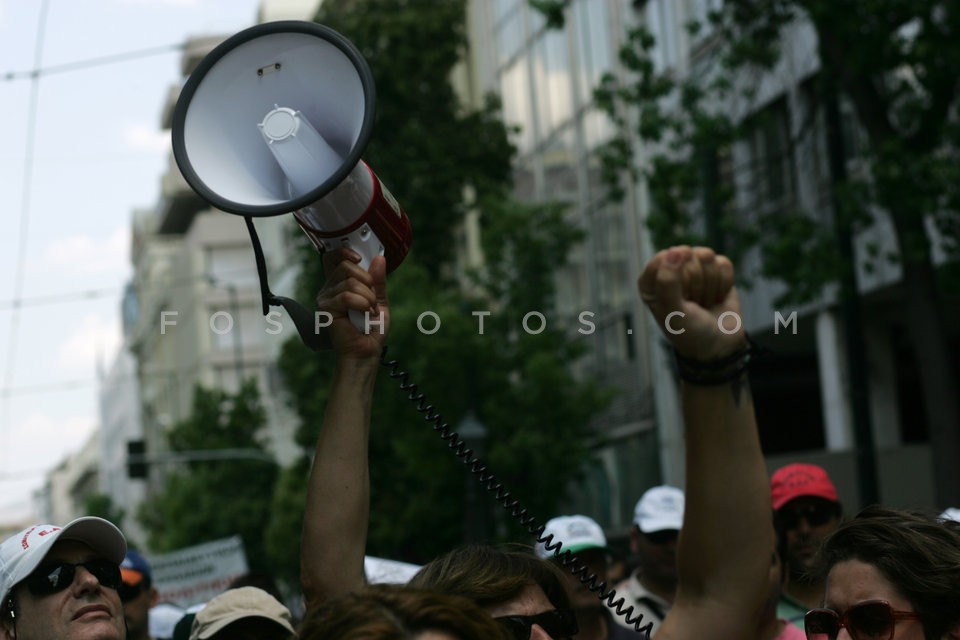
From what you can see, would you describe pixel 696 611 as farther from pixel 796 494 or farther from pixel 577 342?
pixel 577 342

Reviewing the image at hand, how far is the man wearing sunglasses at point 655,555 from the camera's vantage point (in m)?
6.79

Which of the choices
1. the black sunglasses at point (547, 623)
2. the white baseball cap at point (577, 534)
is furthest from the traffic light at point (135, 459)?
the black sunglasses at point (547, 623)

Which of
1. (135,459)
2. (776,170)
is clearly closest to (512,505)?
(776,170)

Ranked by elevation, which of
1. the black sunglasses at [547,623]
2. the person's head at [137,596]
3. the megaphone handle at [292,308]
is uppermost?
the megaphone handle at [292,308]

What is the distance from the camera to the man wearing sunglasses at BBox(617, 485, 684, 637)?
6788 mm

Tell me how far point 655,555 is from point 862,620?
354cm

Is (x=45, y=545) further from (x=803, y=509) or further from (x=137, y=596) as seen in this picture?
(x=803, y=509)

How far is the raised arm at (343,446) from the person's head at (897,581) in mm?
883

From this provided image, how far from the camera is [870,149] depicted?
1509cm

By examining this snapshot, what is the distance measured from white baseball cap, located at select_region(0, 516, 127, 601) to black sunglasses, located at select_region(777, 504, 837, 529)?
2.99 metres

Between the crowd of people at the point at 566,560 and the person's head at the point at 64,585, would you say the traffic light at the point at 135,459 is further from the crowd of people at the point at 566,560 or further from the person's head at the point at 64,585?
the person's head at the point at 64,585

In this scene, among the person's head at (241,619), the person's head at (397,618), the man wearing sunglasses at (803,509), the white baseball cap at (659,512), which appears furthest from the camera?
the white baseball cap at (659,512)

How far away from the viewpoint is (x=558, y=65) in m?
32.8

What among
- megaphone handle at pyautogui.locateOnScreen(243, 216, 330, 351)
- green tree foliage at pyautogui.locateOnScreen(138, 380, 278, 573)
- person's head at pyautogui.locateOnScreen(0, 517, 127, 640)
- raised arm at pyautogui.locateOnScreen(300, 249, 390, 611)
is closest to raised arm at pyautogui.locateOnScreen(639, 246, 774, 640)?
raised arm at pyautogui.locateOnScreen(300, 249, 390, 611)
